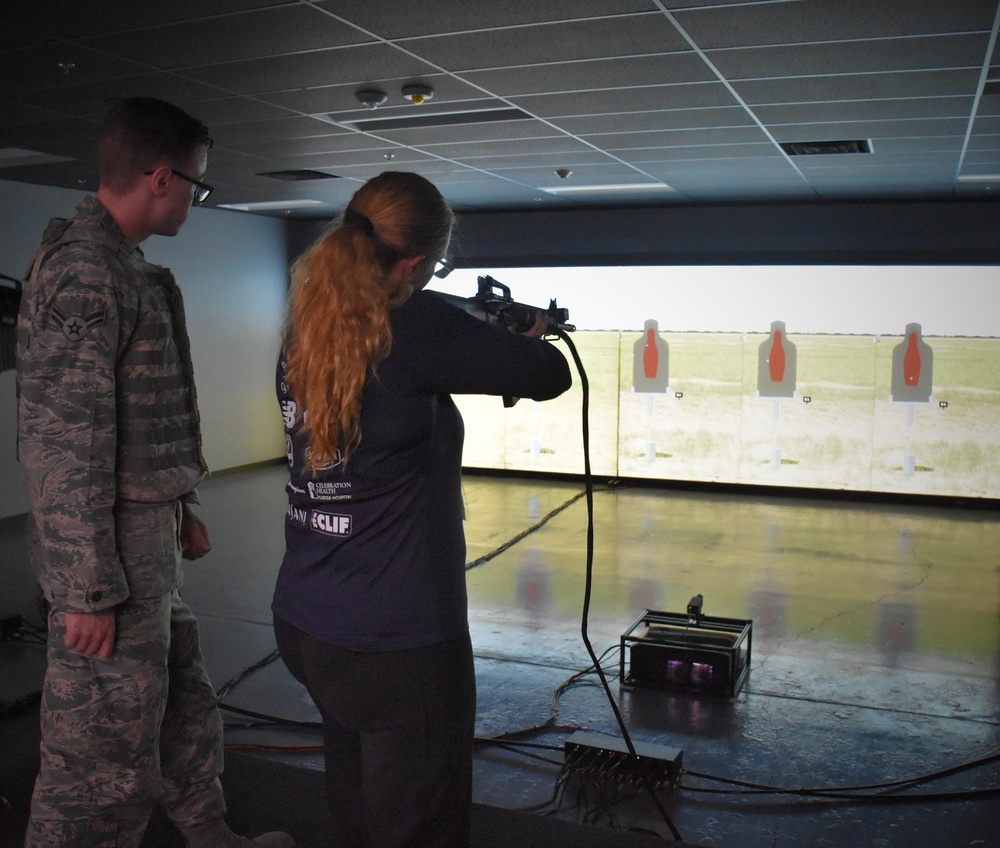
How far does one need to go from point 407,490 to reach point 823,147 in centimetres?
443

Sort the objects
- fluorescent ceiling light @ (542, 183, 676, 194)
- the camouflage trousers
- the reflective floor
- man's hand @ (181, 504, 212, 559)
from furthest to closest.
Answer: fluorescent ceiling light @ (542, 183, 676, 194), the reflective floor, man's hand @ (181, 504, 212, 559), the camouflage trousers

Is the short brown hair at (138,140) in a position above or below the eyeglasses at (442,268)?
above

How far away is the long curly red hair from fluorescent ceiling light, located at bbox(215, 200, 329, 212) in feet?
21.1

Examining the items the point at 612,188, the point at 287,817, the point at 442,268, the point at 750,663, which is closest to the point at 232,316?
the point at 612,188

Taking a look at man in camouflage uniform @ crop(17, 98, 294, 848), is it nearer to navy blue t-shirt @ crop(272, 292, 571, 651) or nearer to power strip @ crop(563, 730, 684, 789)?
navy blue t-shirt @ crop(272, 292, 571, 651)

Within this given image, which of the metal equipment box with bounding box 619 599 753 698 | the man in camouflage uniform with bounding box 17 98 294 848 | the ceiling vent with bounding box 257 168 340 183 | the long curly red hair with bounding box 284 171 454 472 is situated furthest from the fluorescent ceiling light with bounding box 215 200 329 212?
the long curly red hair with bounding box 284 171 454 472

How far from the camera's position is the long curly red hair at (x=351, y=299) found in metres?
1.22

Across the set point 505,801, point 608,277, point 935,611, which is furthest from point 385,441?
point 608,277

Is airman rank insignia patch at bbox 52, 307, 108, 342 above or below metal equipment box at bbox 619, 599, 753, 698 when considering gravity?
above

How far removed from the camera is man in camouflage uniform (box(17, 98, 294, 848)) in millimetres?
1519

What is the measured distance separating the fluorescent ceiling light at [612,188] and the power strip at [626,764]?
464 cm

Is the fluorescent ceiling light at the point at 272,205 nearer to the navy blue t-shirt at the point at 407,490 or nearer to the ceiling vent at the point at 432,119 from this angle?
the ceiling vent at the point at 432,119

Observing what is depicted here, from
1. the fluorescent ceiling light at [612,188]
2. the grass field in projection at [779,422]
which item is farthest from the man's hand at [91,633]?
the grass field in projection at [779,422]

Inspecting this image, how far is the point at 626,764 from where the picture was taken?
253 cm
